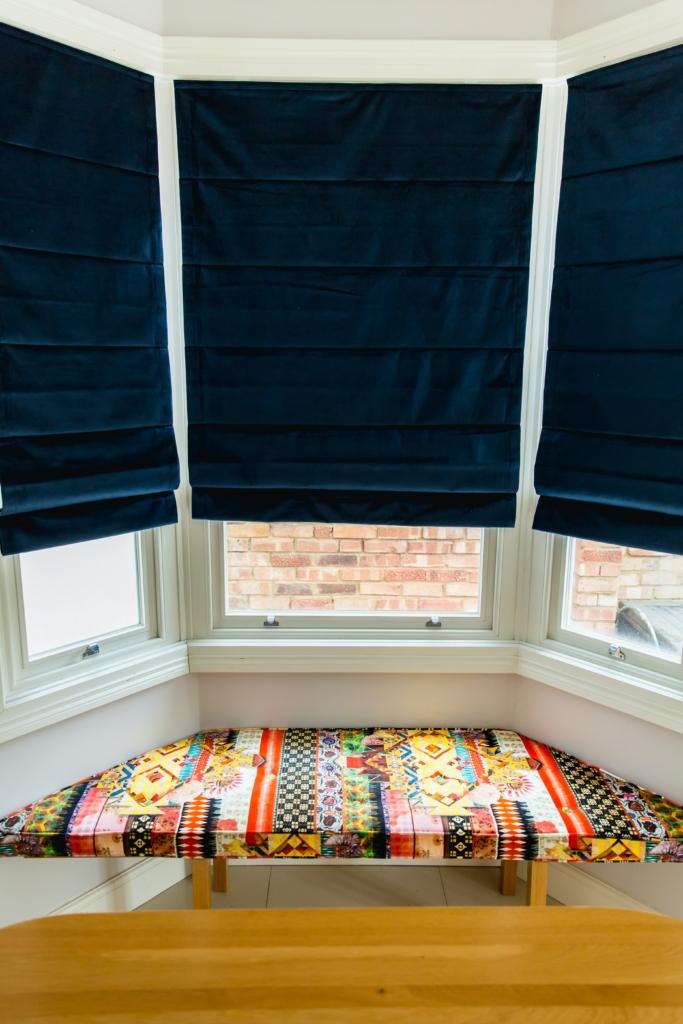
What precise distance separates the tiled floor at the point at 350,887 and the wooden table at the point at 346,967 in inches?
47.6

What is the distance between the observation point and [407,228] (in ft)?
7.18

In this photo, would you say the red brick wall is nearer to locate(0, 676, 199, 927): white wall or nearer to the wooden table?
the wooden table

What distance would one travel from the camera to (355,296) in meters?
2.22

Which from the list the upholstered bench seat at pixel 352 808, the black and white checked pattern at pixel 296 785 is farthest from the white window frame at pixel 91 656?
the black and white checked pattern at pixel 296 785

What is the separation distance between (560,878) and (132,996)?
1745mm

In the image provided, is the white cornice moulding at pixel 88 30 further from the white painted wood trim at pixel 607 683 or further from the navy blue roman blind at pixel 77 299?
the white painted wood trim at pixel 607 683

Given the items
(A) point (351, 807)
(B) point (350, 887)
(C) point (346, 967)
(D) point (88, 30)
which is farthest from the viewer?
(B) point (350, 887)

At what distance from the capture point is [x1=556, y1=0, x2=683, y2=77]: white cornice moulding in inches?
74.3

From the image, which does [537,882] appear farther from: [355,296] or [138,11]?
[138,11]

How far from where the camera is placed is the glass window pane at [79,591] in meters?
2.11

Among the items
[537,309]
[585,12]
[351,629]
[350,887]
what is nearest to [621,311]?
[537,309]

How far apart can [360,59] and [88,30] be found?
0.78m

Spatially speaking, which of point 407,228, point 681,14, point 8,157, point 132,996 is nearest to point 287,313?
point 407,228

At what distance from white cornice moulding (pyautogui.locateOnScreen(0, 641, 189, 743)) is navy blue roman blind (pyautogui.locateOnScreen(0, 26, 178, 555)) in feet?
1.51
